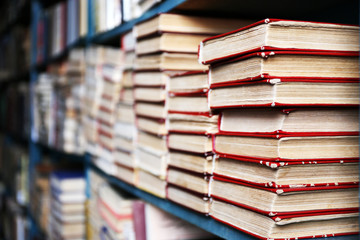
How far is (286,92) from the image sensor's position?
72 cm

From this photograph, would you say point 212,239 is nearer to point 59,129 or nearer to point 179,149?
point 179,149

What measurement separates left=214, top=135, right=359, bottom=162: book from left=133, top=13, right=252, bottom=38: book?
458mm

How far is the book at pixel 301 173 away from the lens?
73 cm

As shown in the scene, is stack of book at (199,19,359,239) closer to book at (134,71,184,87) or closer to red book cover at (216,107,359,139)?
red book cover at (216,107,359,139)

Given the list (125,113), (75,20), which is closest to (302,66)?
(125,113)

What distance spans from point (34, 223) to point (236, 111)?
259 centimetres

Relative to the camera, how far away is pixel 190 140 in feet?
3.33

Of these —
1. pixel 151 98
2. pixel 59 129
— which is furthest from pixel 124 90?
pixel 59 129

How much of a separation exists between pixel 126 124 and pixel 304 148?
78 cm

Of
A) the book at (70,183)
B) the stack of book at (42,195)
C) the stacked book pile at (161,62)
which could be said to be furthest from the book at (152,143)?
the stack of book at (42,195)

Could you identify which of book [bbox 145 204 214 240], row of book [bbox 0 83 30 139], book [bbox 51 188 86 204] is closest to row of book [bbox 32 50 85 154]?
book [bbox 51 188 86 204]

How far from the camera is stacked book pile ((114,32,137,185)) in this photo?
54.4 inches

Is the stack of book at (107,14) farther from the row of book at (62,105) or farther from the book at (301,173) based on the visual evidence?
the book at (301,173)

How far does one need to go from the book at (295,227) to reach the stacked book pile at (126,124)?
0.61 metres
